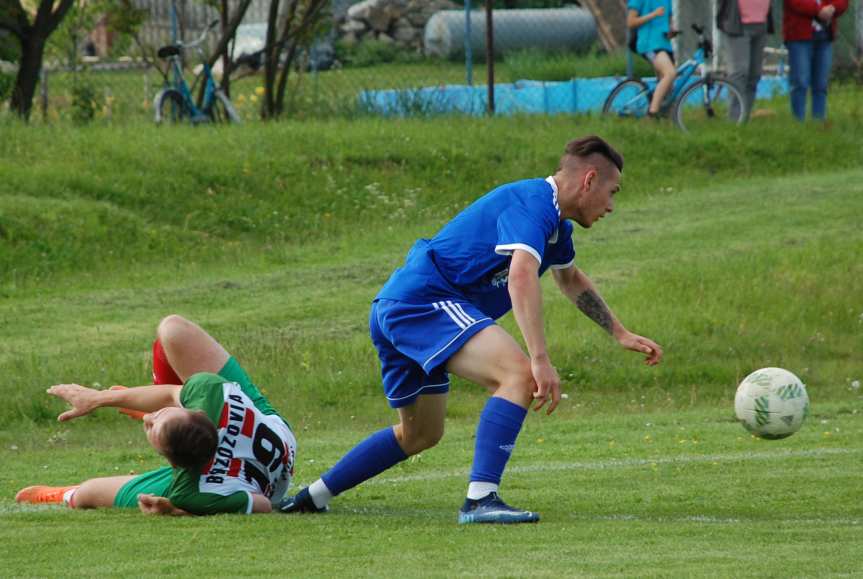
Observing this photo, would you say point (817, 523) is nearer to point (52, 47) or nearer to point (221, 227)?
point (221, 227)

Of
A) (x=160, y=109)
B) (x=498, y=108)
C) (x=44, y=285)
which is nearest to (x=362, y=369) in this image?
(x=44, y=285)

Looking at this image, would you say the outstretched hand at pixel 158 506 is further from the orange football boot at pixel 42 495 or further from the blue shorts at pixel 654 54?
the blue shorts at pixel 654 54

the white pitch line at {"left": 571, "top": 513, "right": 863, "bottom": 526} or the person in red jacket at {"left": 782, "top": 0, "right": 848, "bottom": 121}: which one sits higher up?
the person in red jacket at {"left": 782, "top": 0, "right": 848, "bottom": 121}

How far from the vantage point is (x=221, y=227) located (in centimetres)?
1820

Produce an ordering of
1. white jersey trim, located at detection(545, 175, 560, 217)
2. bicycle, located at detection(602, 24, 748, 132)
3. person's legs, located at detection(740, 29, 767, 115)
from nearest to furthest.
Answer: white jersey trim, located at detection(545, 175, 560, 217) → person's legs, located at detection(740, 29, 767, 115) → bicycle, located at detection(602, 24, 748, 132)

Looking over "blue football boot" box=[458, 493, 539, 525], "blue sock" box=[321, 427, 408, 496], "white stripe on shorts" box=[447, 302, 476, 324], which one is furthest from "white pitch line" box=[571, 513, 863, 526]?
"white stripe on shorts" box=[447, 302, 476, 324]

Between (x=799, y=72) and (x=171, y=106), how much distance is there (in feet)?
28.2

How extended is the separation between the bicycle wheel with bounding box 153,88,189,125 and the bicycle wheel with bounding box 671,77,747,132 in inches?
268

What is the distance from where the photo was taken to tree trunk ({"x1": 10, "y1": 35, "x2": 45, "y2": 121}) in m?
21.2

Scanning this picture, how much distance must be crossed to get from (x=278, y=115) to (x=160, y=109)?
2222mm

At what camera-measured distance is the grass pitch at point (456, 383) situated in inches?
254

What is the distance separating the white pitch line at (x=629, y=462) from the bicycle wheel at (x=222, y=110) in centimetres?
1351

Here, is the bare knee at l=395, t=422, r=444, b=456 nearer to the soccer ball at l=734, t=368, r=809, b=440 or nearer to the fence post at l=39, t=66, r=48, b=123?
the soccer ball at l=734, t=368, r=809, b=440

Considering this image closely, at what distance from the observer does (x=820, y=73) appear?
843 inches
